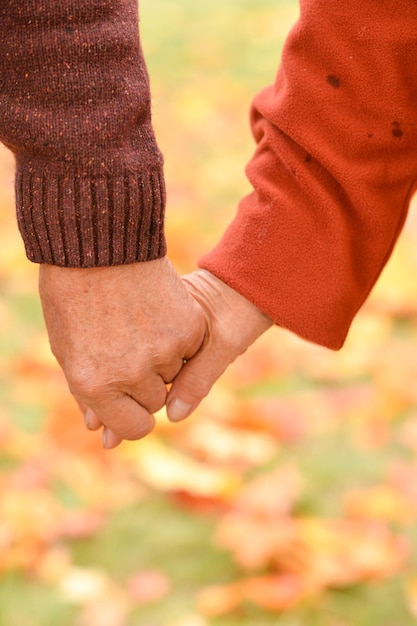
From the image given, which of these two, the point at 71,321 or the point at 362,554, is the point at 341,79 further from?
the point at 362,554

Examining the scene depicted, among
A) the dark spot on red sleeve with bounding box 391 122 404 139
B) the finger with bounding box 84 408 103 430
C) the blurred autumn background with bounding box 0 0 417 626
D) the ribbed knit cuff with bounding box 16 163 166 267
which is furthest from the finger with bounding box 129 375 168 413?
the blurred autumn background with bounding box 0 0 417 626

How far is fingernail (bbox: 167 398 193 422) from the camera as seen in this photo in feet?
5.70

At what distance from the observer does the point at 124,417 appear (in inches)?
64.6

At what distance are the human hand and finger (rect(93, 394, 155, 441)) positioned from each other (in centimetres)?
8

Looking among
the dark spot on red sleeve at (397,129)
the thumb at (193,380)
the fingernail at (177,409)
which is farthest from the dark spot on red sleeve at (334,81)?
the fingernail at (177,409)

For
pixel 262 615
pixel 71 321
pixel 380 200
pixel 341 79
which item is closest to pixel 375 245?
pixel 380 200

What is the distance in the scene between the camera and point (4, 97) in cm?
141

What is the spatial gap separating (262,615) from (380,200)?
1088mm

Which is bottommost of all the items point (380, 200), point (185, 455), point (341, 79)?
point (185, 455)

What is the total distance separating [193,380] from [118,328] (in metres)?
0.24

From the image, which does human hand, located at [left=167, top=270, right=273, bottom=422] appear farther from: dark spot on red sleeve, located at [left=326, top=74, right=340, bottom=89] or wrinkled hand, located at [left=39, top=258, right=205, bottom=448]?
dark spot on red sleeve, located at [left=326, top=74, right=340, bottom=89]

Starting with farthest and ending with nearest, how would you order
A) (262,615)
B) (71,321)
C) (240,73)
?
(240,73) → (262,615) → (71,321)

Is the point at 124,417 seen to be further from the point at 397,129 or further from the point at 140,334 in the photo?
the point at 397,129

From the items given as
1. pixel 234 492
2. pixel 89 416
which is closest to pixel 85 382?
pixel 89 416
